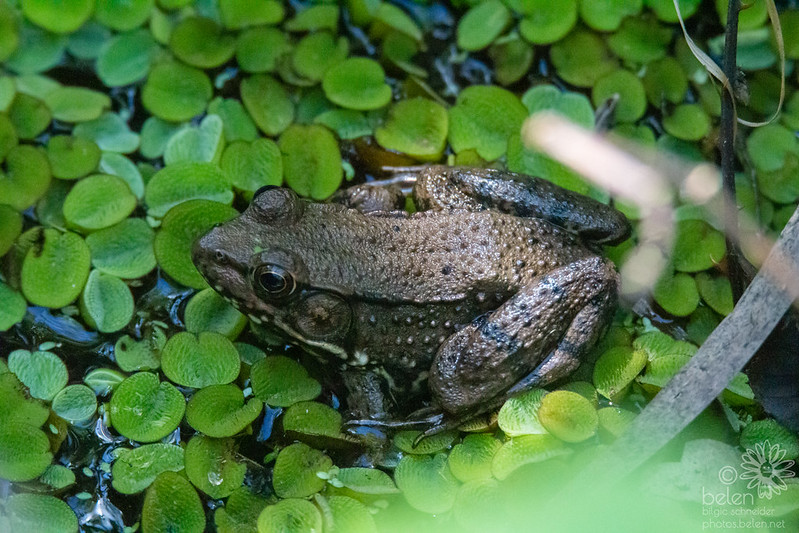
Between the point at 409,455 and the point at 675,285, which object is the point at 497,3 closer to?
the point at 675,285

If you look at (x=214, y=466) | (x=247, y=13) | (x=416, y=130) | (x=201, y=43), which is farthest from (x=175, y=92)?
(x=214, y=466)

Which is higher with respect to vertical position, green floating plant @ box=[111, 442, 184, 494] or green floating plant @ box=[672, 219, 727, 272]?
green floating plant @ box=[672, 219, 727, 272]

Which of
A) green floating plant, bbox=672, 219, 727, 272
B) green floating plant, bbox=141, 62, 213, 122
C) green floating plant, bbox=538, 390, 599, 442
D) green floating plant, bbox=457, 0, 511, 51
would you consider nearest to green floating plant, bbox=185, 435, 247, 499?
green floating plant, bbox=538, 390, 599, 442

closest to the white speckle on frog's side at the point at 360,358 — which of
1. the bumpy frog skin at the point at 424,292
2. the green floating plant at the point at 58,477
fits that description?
the bumpy frog skin at the point at 424,292

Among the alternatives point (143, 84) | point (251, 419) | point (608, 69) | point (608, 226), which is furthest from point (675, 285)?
point (143, 84)

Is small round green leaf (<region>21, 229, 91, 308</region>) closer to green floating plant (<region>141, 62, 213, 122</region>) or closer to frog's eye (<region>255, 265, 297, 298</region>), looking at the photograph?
green floating plant (<region>141, 62, 213, 122</region>)
